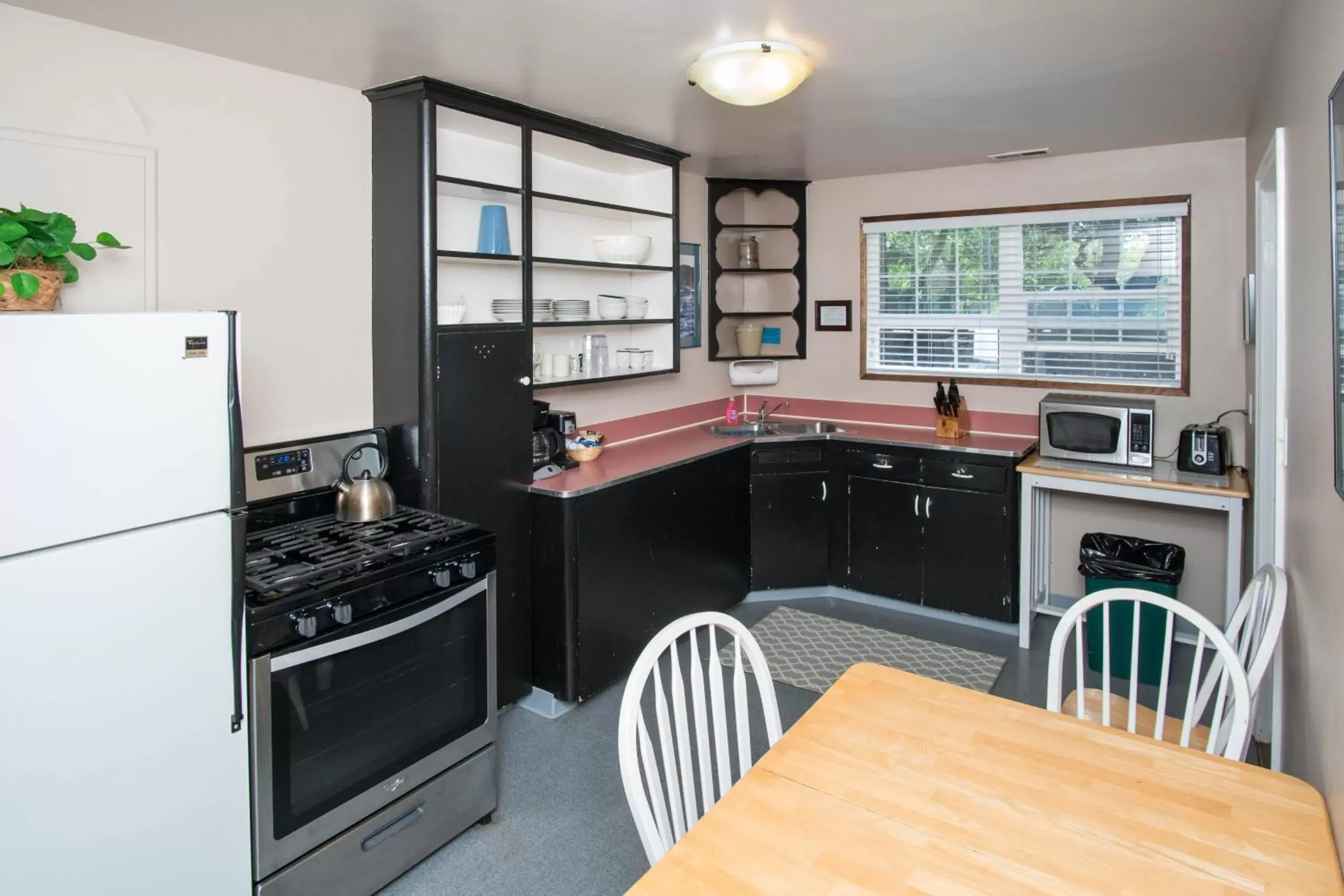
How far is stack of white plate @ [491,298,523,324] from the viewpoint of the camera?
330 cm

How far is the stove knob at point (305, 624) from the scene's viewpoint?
2.04 meters

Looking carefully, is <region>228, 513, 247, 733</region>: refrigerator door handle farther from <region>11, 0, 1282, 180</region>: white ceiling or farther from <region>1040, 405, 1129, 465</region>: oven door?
<region>1040, 405, 1129, 465</region>: oven door

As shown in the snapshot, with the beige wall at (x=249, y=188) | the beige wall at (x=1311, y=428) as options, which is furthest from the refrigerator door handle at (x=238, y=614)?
the beige wall at (x=1311, y=428)

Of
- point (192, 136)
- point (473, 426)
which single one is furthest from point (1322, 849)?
point (192, 136)

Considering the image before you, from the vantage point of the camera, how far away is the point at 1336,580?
1.51 m

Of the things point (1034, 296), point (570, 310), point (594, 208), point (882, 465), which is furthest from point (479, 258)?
point (1034, 296)

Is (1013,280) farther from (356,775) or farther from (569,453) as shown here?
(356,775)

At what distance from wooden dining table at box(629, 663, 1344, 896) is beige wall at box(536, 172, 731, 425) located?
8.50 feet

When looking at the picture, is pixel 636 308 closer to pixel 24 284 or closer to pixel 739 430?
pixel 739 430

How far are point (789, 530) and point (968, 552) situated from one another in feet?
2.97

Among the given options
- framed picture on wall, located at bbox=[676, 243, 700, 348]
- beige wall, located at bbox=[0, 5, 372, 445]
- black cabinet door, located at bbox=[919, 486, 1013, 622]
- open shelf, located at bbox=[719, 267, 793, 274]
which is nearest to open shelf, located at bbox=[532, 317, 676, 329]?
framed picture on wall, located at bbox=[676, 243, 700, 348]

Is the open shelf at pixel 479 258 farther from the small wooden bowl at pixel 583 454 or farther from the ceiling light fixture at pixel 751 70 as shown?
the ceiling light fixture at pixel 751 70

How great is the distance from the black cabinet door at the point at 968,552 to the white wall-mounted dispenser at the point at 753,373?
1.31 meters

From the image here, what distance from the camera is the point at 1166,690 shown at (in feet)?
6.71
